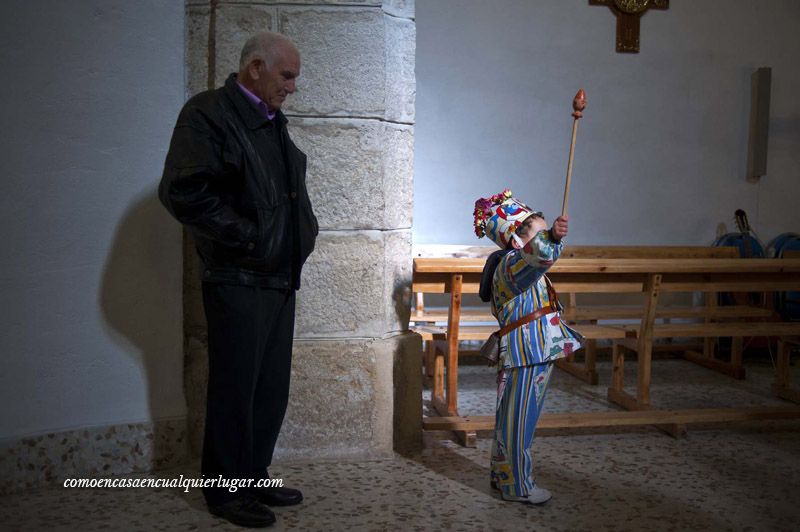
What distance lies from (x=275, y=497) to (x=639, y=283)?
2.18m

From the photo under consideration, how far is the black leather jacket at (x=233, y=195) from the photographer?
2357 millimetres

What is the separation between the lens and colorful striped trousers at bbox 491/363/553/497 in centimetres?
279

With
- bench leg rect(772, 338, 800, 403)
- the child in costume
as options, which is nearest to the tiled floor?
the child in costume

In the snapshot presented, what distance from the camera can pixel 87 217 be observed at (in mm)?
2973

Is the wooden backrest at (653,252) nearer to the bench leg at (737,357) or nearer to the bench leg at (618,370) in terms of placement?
the bench leg at (737,357)

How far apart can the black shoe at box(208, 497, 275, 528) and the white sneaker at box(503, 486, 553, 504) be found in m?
0.90

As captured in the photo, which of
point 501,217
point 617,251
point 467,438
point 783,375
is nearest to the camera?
point 501,217

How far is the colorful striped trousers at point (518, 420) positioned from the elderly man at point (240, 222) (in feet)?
2.89

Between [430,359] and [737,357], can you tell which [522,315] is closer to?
[430,359]

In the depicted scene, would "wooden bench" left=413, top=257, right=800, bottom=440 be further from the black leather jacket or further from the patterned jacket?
the black leather jacket

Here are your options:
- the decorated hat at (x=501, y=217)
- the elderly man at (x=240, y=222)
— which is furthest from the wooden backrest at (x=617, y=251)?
the elderly man at (x=240, y=222)

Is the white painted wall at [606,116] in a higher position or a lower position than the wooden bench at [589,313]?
higher

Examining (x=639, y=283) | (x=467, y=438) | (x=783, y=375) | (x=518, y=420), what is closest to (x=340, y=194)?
(x=518, y=420)

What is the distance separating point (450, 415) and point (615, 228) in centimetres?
328
